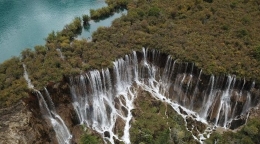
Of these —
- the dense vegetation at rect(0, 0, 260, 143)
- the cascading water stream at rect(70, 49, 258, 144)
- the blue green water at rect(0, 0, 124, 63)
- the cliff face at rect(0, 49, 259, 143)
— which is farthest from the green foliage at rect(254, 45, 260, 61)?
the blue green water at rect(0, 0, 124, 63)

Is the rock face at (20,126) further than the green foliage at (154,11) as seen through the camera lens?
No

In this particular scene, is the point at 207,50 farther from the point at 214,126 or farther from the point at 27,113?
the point at 27,113

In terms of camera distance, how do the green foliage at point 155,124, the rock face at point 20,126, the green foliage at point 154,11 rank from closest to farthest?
the rock face at point 20,126
the green foliage at point 155,124
the green foliage at point 154,11

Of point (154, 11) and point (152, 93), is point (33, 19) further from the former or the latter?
point (152, 93)

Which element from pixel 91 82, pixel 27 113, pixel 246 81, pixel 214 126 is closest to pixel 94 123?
pixel 91 82

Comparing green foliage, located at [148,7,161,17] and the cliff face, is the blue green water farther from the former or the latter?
the cliff face

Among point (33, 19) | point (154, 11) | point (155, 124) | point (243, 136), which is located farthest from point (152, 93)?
point (33, 19)

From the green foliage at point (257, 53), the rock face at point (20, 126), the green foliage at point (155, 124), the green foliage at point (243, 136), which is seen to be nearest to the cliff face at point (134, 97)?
the rock face at point (20, 126)

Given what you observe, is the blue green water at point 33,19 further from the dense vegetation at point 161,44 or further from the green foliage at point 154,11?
the green foliage at point 154,11
